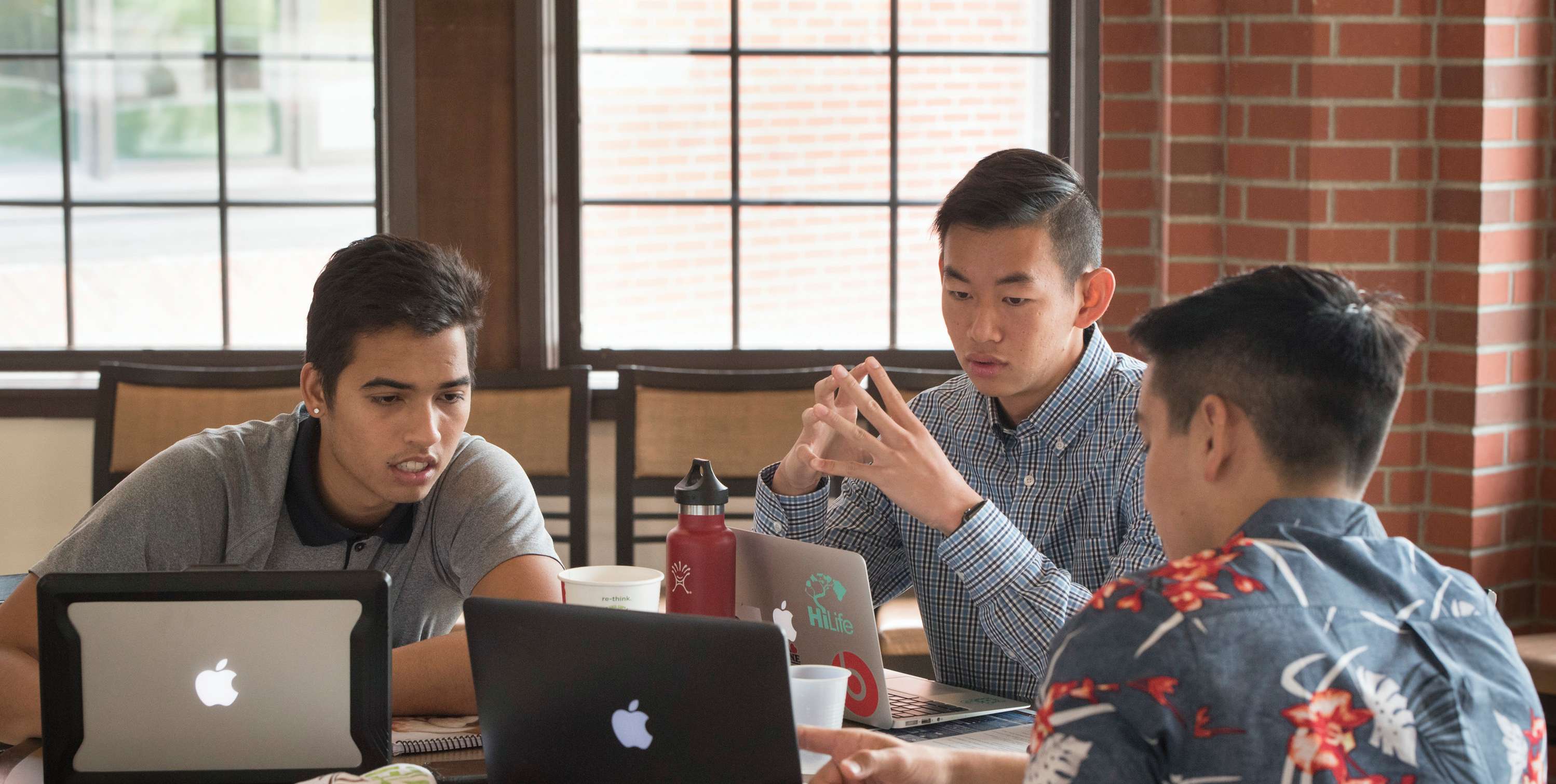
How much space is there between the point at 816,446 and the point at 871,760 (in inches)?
23.9

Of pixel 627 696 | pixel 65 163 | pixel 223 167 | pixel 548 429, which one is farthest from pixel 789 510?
pixel 65 163

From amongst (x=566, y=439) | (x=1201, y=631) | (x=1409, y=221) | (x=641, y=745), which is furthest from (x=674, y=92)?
(x=1201, y=631)

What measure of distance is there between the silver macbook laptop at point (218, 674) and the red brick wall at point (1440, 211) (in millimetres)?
2073

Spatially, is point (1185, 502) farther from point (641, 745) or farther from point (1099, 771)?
point (641, 745)

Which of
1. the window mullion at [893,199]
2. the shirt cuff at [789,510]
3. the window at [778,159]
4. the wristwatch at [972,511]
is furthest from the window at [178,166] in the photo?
the wristwatch at [972,511]

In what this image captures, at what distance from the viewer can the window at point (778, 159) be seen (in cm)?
327

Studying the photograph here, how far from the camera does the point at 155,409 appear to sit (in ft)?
8.78

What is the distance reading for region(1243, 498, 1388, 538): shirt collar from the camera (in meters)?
0.90

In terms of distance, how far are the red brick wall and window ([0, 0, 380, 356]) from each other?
202 centimetres

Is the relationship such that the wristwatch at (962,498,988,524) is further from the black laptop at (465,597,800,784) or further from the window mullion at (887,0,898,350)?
the window mullion at (887,0,898,350)

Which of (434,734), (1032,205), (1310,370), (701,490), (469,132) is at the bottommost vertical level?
(434,734)

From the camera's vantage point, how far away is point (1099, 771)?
81 cm

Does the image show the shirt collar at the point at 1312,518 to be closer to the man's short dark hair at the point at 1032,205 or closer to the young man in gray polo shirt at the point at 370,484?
the man's short dark hair at the point at 1032,205

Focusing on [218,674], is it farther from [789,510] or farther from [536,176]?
[536,176]
